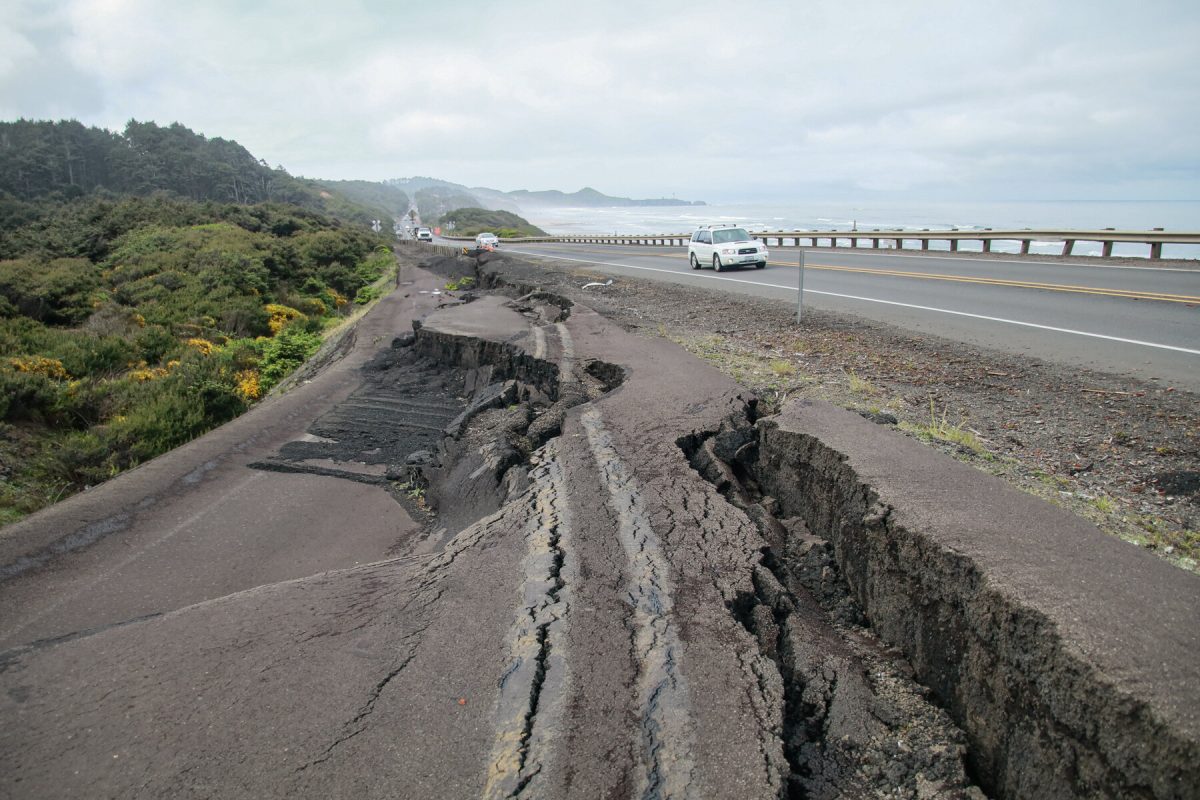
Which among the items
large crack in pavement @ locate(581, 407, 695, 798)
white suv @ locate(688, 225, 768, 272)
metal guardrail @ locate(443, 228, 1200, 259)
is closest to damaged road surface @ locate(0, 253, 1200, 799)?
large crack in pavement @ locate(581, 407, 695, 798)

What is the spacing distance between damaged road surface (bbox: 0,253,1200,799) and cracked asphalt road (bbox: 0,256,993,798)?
0.05 feet

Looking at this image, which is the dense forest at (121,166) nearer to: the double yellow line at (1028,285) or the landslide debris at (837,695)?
the double yellow line at (1028,285)

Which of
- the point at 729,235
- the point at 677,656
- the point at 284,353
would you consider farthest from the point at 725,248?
the point at 677,656

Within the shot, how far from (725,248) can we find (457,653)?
65.6ft

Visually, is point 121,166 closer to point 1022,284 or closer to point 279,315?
point 279,315

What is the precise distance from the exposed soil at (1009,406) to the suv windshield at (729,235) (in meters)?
11.7

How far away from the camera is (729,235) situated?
2258 centimetres

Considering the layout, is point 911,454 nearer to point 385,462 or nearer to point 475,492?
point 475,492

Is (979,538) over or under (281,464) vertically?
over

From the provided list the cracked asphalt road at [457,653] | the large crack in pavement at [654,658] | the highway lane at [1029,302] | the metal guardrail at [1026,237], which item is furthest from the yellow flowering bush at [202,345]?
the metal guardrail at [1026,237]

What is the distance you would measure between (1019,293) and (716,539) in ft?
41.0

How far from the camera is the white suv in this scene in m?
21.3

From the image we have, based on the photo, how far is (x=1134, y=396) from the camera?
618 centimetres

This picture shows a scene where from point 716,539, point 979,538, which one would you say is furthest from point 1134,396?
point 716,539
